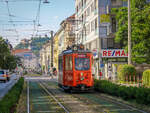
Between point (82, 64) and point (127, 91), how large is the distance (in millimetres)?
6856

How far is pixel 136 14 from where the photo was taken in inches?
1385

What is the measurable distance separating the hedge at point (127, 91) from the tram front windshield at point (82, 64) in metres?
1.69

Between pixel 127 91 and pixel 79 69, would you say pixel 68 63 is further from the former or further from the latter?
pixel 127 91

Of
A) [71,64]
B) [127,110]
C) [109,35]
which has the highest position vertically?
[109,35]

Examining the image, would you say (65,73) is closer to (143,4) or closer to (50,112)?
(50,112)

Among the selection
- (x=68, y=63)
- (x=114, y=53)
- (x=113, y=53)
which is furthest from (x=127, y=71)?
(x=113, y=53)

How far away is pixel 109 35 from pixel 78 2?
23.8 metres

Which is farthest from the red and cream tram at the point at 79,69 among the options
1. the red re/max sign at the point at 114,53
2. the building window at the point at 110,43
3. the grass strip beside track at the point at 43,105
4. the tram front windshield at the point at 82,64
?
the building window at the point at 110,43

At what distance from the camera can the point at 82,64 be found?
24297 mm

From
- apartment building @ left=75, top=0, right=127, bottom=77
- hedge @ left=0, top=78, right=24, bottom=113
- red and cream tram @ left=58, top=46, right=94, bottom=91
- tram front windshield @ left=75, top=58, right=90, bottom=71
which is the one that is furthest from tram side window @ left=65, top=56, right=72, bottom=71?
apartment building @ left=75, top=0, right=127, bottom=77

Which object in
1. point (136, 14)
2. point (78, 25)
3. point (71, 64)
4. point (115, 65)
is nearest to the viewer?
point (71, 64)

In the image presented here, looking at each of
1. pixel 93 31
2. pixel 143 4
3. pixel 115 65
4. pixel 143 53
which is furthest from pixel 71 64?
pixel 93 31

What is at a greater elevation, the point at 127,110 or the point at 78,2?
the point at 78,2

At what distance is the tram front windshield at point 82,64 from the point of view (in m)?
24.1
